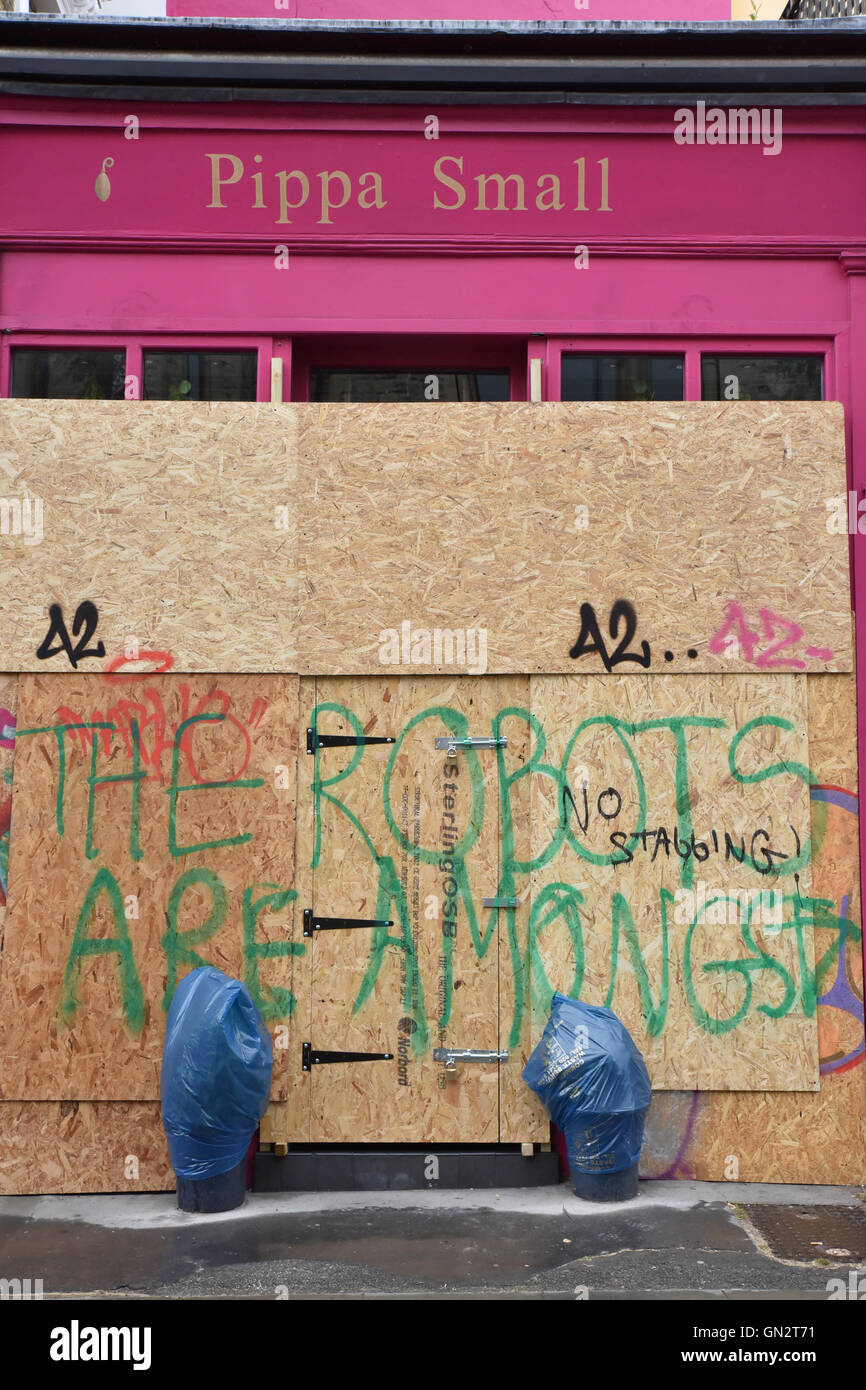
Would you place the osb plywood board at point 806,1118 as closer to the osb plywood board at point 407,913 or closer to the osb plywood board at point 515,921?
the osb plywood board at point 515,921

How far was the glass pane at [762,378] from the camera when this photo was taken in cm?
675

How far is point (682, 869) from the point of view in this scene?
246 inches

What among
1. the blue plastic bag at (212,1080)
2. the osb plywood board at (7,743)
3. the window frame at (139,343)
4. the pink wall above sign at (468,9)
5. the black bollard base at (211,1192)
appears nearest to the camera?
the blue plastic bag at (212,1080)

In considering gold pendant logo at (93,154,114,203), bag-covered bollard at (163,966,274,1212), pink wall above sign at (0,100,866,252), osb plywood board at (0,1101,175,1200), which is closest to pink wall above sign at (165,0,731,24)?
pink wall above sign at (0,100,866,252)

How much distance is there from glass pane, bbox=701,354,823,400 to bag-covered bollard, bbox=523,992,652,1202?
3508 mm

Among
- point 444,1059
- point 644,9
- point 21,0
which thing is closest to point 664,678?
point 444,1059

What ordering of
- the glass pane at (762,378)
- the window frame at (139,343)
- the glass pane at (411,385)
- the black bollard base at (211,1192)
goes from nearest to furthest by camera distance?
the black bollard base at (211,1192) → the window frame at (139,343) → the glass pane at (762,378) → the glass pane at (411,385)

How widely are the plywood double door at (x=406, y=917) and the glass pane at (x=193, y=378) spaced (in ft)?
5.76

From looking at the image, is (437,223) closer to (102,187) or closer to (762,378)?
(102,187)

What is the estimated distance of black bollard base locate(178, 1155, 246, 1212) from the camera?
566cm

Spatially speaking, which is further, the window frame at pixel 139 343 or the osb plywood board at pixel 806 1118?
the window frame at pixel 139 343

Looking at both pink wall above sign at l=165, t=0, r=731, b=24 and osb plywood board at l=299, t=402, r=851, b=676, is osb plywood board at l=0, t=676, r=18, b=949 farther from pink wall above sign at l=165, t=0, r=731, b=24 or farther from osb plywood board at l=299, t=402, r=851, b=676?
pink wall above sign at l=165, t=0, r=731, b=24

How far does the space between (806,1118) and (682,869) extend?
1386 mm

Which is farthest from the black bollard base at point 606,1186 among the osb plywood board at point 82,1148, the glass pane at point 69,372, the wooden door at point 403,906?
the glass pane at point 69,372
